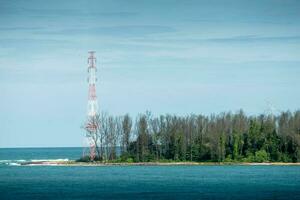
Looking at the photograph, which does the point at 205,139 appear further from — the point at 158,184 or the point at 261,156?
the point at 158,184

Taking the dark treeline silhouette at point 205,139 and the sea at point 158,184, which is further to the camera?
the dark treeline silhouette at point 205,139

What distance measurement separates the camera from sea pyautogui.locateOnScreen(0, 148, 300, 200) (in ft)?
212

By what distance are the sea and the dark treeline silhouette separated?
5275 mm

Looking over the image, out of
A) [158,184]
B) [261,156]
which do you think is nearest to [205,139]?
[261,156]

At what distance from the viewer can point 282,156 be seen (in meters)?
110

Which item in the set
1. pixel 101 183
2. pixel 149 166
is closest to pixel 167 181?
pixel 101 183

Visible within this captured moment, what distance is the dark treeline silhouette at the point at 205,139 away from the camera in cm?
11062

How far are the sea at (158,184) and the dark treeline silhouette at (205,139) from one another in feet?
17.3

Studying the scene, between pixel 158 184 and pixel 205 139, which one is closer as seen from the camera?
pixel 158 184

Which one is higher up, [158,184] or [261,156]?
[261,156]

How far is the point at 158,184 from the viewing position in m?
76.5

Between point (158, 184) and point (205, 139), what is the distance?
119ft

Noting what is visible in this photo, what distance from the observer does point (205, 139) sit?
11212 centimetres

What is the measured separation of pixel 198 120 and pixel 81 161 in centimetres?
1762
